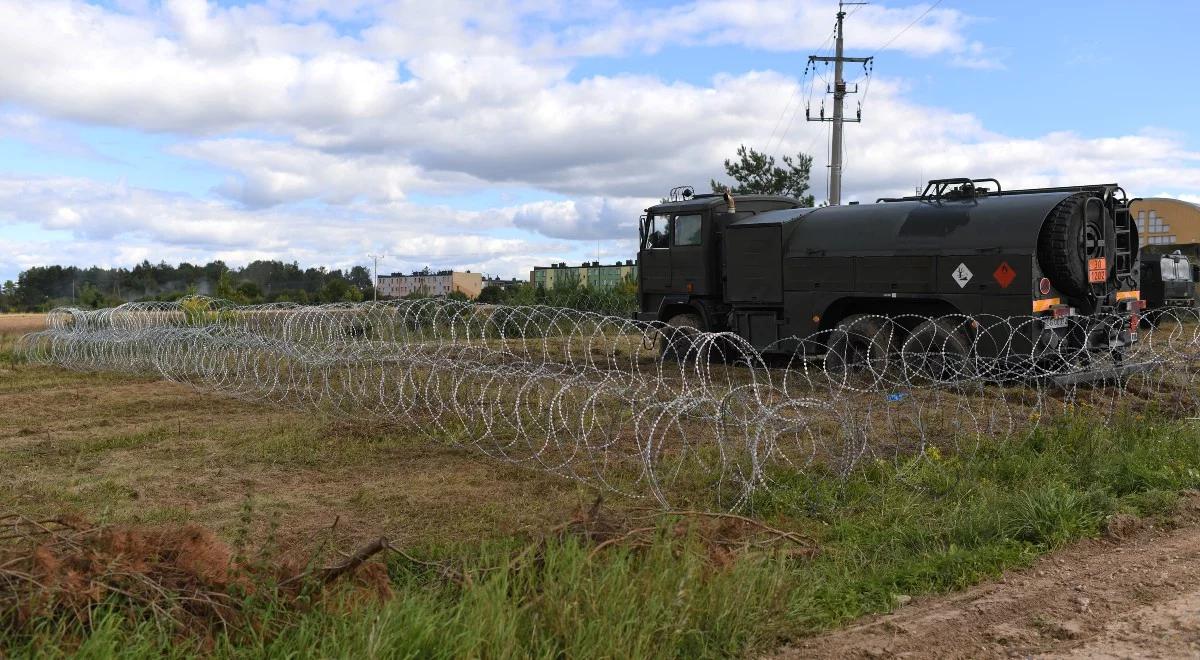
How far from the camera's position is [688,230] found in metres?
16.6

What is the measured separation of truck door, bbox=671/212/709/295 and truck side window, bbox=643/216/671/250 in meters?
0.18

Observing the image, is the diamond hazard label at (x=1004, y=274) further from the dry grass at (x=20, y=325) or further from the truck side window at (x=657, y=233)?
the dry grass at (x=20, y=325)

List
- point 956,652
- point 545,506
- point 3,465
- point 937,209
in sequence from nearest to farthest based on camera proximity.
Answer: point 956,652 → point 545,506 → point 3,465 → point 937,209

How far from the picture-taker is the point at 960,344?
41.5 feet

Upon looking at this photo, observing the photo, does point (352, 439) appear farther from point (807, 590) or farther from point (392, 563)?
point (807, 590)

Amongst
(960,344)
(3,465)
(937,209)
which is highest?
(937,209)

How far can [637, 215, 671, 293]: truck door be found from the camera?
55.6 feet

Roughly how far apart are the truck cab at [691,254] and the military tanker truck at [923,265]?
2 centimetres

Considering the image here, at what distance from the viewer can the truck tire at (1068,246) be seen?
1234cm

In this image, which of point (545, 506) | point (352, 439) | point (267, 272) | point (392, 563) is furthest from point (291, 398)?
point (267, 272)

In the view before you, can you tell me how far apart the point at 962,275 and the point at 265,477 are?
8911 millimetres

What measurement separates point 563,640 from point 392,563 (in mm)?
1475

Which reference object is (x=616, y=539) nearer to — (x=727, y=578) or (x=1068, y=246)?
(x=727, y=578)

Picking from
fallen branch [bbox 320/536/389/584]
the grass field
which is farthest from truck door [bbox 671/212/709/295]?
fallen branch [bbox 320/536/389/584]
